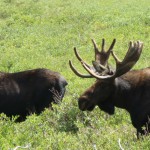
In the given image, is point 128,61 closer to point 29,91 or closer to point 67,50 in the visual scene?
point 29,91

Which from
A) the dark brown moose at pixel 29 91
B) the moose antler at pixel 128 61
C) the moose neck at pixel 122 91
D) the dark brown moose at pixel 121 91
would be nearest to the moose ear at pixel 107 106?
the dark brown moose at pixel 121 91

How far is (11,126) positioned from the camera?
22.0ft

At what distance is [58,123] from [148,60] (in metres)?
6.76

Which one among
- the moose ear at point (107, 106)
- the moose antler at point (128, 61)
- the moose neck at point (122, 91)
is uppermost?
the moose antler at point (128, 61)

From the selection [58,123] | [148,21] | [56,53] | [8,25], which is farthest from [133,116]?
[8,25]

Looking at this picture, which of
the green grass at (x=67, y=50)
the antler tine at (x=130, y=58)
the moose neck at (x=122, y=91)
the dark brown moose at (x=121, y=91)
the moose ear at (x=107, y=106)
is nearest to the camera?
the green grass at (x=67, y=50)

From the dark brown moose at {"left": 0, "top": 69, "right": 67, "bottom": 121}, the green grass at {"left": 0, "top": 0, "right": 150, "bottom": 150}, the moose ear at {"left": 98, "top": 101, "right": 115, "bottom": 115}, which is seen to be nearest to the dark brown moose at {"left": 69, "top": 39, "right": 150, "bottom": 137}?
the moose ear at {"left": 98, "top": 101, "right": 115, "bottom": 115}

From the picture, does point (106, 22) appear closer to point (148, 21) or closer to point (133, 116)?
point (148, 21)

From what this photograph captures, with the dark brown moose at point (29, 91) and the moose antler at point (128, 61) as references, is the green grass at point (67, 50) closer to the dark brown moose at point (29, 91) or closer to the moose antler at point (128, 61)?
the dark brown moose at point (29, 91)

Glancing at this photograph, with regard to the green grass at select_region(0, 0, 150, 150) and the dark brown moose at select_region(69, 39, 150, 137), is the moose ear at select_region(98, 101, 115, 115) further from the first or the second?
the green grass at select_region(0, 0, 150, 150)

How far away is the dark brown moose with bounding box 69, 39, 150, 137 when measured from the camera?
7539 millimetres

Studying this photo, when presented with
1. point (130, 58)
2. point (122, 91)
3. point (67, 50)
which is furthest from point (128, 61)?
point (67, 50)

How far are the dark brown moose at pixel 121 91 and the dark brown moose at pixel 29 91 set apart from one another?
2.14m

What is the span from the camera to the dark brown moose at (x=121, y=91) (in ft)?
24.7
